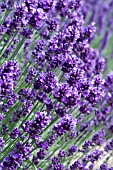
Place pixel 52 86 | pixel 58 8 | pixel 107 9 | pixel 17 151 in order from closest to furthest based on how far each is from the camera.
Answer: pixel 17 151 < pixel 52 86 < pixel 58 8 < pixel 107 9

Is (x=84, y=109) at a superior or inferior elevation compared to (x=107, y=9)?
inferior

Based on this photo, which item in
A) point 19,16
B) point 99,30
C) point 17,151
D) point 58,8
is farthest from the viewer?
point 99,30

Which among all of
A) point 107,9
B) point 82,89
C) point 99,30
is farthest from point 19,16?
point 107,9

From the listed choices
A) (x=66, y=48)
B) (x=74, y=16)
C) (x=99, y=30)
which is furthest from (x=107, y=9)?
(x=66, y=48)

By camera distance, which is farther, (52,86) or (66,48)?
(66,48)

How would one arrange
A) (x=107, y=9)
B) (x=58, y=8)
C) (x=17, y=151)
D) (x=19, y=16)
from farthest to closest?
(x=107, y=9) < (x=58, y=8) < (x=19, y=16) < (x=17, y=151)

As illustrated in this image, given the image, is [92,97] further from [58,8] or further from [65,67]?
[58,8]

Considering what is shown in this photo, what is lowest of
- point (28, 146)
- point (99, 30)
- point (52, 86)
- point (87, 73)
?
point (28, 146)

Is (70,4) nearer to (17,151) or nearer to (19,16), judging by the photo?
(19,16)

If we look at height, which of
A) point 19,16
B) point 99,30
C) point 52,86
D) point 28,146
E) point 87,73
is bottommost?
point 28,146
